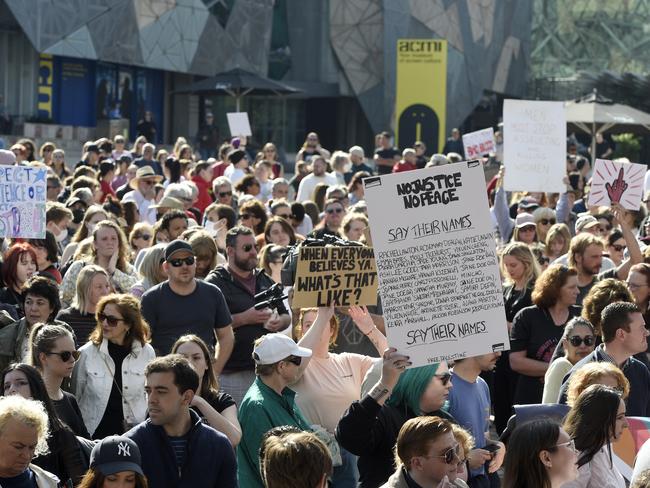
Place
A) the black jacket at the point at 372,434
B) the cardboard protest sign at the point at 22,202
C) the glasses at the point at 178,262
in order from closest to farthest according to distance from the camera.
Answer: the black jacket at the point at 372,434, the glasses at the point at 178,262, the cardboard protest sign at the point at 22,202

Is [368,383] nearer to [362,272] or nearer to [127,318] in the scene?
[362,272]

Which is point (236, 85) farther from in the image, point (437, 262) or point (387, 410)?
point (387, 410)

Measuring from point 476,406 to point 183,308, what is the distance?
2.41 meters

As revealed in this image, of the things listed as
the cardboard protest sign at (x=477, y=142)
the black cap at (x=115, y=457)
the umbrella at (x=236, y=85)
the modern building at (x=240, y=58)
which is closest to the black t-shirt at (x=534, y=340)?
the black cap at (x=115, y=457)

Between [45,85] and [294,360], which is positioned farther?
[45,85]

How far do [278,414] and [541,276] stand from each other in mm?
3223

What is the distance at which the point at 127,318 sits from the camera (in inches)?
318

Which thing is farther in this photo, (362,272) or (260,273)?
(260,273)

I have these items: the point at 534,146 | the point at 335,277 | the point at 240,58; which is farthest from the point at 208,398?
the point at 240,58

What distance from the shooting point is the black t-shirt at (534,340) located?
954 centimetres

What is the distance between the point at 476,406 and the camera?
7.16m

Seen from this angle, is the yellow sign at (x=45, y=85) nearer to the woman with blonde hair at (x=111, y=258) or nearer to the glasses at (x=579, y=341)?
the woman with blonde hair at (x=111, y=258)

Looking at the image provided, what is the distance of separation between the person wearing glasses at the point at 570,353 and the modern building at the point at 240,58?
2828 cm

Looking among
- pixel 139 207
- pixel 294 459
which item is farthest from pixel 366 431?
pixel 139 207
